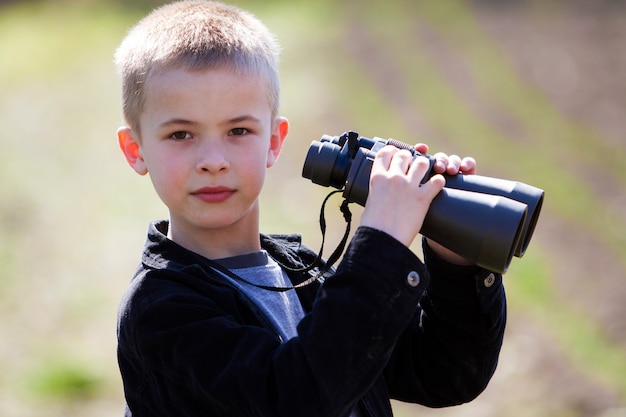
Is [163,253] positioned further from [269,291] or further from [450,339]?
[450,339]

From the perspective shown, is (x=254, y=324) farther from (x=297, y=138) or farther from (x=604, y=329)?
(x=297, y=138)

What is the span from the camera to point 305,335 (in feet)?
6.48

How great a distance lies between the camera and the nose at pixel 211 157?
224cm

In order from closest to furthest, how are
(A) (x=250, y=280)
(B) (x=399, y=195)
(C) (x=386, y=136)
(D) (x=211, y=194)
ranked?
1. (B) (x=399, y=195)
2. (D) (x=211, y=194)
3. (A) (x=250, y=280)
4. (C) (x=386, y=136)

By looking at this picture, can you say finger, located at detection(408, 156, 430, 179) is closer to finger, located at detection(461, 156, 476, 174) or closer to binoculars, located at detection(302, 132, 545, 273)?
binoculars, located at detection(302, 132, 545, 273)

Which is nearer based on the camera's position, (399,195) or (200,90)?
(399,195)

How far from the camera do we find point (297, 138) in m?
9.87

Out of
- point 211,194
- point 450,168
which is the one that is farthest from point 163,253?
point 450,168

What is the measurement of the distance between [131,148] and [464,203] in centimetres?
93

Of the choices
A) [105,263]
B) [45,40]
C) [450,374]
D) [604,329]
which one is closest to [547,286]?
[604,329]

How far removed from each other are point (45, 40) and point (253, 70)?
15.1 m

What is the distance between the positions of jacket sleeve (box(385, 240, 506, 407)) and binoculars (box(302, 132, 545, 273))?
17 centimetres

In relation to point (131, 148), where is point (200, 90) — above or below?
above

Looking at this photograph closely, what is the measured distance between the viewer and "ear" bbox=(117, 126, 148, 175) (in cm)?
248
